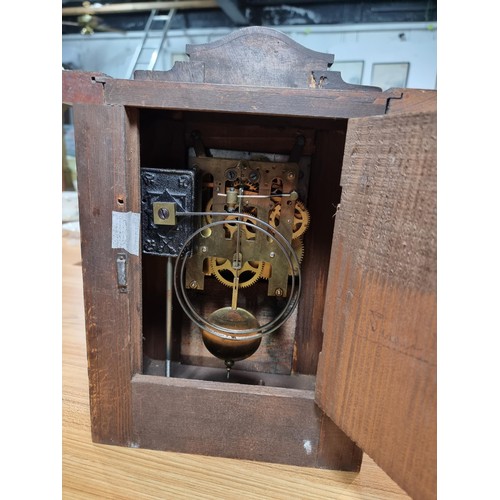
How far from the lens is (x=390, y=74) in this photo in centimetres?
199

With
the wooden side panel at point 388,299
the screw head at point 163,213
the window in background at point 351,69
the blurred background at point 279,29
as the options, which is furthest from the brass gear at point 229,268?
the window in background at point 351,69

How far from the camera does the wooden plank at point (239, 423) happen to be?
0.89 metres

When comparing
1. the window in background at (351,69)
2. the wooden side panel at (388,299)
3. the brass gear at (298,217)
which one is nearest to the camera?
the wooden side panel at (388,299)

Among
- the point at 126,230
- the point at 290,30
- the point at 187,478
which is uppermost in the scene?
the point at 290,30

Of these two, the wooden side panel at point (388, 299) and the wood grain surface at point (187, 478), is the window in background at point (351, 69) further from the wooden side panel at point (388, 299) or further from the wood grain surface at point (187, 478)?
the wood grain surface at point (187, 478)

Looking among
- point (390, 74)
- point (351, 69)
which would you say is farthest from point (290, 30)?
point (390, 74)

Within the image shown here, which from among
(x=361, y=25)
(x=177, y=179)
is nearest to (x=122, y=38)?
(x=361, y=25)

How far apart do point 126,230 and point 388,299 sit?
53 centimetres

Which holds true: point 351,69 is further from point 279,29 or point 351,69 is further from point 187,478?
point 187,478

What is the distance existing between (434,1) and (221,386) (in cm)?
193

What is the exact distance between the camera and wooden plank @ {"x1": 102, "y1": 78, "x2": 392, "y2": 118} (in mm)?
751

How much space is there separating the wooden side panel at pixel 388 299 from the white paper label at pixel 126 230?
0.41 metres

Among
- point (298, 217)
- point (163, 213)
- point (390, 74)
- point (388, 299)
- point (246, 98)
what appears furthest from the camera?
point (390, 74)

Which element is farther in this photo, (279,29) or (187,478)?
(279,29)
